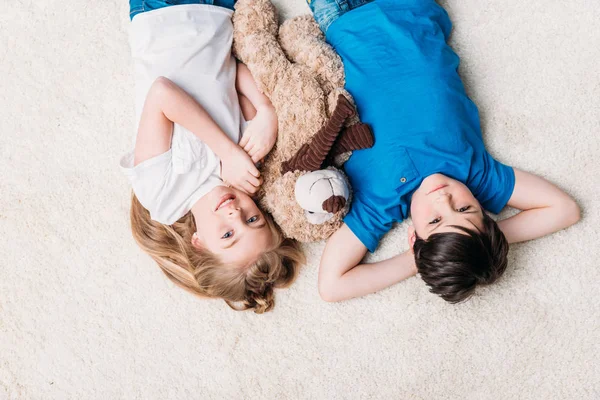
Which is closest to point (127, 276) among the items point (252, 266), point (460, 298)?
point (252, 266)

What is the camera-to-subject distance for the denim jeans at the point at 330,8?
1.05 m

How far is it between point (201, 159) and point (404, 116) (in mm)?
442

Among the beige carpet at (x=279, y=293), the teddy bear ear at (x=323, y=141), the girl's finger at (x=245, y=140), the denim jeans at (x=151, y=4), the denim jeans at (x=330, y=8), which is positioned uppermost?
the denim jeans at (x=151, y=4)

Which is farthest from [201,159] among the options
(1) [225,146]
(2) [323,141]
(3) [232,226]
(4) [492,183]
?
(4) [492,183]

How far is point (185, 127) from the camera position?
981 mm

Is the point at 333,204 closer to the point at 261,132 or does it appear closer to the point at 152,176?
the point at 261,132

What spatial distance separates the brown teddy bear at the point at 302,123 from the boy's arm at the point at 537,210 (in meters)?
0.35

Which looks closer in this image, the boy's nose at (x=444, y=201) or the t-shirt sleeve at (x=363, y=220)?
the boy's nose at (x=444, y=201)

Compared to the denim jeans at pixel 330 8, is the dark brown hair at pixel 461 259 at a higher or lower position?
lower

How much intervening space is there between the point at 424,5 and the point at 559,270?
2.20ft

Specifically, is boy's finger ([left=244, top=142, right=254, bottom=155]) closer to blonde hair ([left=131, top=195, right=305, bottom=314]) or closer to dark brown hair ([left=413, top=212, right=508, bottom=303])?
blonde hair ([left=131, top=195, right=305, bottom=314])

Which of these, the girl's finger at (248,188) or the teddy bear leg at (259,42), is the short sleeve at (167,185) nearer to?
the girl's finger at (248,188)

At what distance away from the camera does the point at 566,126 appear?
1074 millimetres

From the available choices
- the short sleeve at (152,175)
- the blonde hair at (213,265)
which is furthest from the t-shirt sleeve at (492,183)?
the short sleeve at (152,175)
